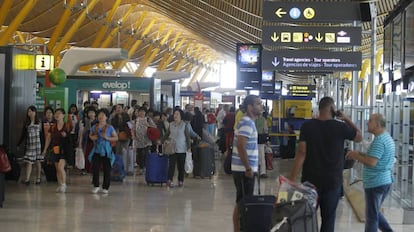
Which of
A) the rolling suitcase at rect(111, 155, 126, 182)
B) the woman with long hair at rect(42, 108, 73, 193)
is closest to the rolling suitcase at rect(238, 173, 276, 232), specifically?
Result: the woman with long hair at rect(42, 108, 73, 193)

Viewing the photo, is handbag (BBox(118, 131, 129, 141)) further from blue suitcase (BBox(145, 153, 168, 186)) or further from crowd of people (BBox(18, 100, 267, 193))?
blue suitcase (BBox(145, 153, 168, 186))

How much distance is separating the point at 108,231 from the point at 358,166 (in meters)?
7.43

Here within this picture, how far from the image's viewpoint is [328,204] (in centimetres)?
696

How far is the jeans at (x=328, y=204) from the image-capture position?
694 centimetres

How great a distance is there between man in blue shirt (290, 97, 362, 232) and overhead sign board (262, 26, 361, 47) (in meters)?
6.35

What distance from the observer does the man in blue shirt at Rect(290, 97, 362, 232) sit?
22.6 ft

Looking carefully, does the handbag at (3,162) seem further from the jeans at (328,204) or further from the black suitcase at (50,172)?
the jeans at (328,204)

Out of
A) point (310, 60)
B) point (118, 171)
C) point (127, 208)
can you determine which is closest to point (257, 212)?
point (127, 208)

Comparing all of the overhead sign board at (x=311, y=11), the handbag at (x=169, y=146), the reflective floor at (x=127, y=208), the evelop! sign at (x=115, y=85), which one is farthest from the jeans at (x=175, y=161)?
the evelop! sign at (x=115, y=85)

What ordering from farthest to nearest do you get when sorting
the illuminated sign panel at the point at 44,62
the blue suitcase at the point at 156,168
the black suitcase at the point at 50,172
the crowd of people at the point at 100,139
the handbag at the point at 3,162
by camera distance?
the illuminated sign panel at the point at 44,62 → the black suitcase at the point at 50,172 → the blue suitcase at the point at 156,168 → the crowd of people at the point at 100,139 → the handbag at the point at 3,162

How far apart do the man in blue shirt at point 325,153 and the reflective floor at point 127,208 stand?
2.53 meters

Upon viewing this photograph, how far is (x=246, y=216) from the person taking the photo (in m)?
7.38

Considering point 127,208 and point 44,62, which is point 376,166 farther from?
point 44,62

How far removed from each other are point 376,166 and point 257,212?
4.19ft
